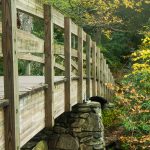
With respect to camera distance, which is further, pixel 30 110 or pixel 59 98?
pixel 59 98

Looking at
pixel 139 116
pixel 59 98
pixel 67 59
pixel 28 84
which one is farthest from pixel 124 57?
pixel 28 84

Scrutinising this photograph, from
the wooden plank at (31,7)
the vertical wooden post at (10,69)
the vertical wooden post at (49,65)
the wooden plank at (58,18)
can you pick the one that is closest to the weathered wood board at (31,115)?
the vertical wooden post at (49,65)

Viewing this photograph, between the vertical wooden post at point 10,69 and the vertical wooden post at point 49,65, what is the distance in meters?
1.63

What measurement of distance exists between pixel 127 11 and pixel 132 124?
13.5 metres

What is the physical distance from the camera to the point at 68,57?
287 inches

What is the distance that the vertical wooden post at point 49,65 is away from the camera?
18.7 ft

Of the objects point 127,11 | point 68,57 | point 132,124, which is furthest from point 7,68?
point 127,11

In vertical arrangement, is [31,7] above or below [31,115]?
above

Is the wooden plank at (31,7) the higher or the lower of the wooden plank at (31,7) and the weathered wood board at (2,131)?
the higher

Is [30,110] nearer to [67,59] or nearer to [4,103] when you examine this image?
[4,103]

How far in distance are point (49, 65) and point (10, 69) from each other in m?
1.78

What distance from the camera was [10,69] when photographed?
13.2ft

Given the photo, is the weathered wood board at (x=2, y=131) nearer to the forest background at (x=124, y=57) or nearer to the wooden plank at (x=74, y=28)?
the wooden plank at (x=74, y=28)

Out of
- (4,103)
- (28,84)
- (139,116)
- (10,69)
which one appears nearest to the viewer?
(4,103)
